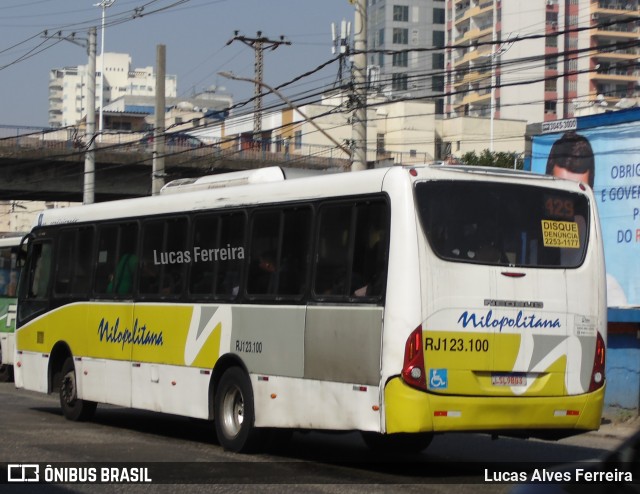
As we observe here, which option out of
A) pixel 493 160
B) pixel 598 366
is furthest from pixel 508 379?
pixel 493 160

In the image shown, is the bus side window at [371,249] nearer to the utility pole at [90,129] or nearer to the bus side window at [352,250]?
the bus side window at [352,250]

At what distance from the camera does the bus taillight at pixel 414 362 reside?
10578 mm

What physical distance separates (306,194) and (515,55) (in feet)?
320

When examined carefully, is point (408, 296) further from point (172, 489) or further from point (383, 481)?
point (172, 489)

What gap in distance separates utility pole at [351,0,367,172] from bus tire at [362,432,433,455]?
11814mm

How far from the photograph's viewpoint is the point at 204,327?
45.9ft

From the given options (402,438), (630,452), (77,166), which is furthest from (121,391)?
(77,166)

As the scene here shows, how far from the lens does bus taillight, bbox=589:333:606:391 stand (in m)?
11.6

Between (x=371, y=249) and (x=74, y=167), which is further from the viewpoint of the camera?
(x=74, y=167)

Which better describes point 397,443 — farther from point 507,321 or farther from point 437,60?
point 437,60

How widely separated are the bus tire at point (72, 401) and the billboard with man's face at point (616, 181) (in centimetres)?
1066

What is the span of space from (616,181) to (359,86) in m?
6.17

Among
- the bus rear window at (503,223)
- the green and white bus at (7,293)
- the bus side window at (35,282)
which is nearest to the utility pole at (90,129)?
the green and white bus at (7,293)

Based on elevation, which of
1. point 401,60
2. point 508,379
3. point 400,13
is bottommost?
point 508,379
